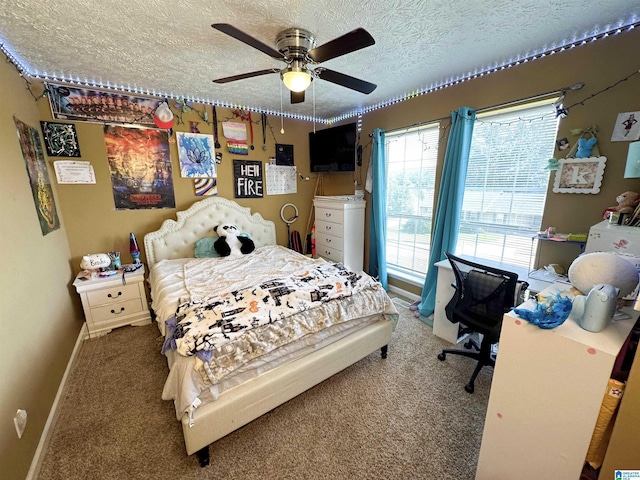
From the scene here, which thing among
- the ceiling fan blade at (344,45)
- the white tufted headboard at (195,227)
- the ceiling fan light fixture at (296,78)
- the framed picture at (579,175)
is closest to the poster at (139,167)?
the white tufted headboard at (195,227)

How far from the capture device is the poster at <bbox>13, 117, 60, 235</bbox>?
199 centimetres

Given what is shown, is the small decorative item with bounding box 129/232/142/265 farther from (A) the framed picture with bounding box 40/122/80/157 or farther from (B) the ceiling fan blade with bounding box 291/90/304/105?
(B) the ceiling fan blade with bounding box 291/90/304/105

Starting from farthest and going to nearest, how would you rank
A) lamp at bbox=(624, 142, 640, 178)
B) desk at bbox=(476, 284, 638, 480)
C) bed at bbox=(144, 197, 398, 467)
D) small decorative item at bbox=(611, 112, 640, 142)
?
small decorative item at bbox=(611, 112, 640, 142)
lamp at bbox=(624, 142, 640, 178)
bed at bbox=(144, 197, 398, 467)
desk at bbox=(476, 284, 638, 480)

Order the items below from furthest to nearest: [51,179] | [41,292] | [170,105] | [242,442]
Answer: [170,105], [51,179], [41,292], [242,442]

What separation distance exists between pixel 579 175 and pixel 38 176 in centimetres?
431

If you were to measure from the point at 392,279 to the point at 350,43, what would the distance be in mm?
2905

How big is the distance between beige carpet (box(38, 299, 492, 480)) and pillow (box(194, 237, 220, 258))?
49.0 inches

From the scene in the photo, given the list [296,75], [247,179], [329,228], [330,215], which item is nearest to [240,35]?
[296,75]

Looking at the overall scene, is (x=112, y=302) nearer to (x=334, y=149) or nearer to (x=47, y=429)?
(x=47, y=429)

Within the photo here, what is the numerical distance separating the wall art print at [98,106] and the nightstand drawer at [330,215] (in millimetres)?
2283

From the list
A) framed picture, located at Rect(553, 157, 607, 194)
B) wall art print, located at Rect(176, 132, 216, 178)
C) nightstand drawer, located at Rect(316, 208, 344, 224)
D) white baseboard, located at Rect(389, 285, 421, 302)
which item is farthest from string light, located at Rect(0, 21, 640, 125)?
white baseboard, located at Rect(389, 285, 421, 302)

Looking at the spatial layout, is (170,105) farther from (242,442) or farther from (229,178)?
(242,442)

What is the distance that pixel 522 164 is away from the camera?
2318mm

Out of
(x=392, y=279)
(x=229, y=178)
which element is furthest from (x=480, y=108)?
(x=229, y=178)
